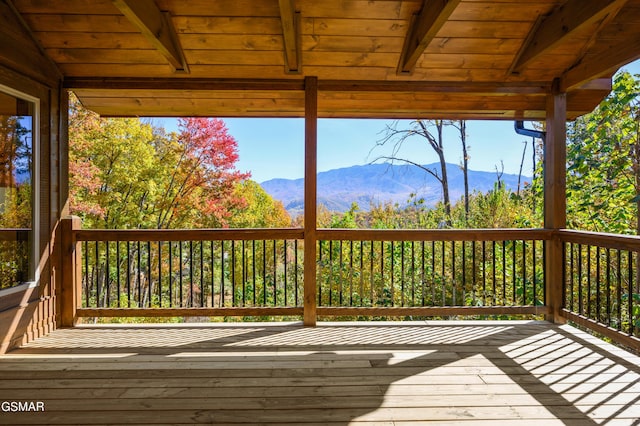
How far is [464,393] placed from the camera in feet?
7.42

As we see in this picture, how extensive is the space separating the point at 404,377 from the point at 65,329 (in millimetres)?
3065

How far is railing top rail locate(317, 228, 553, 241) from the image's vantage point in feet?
12.0

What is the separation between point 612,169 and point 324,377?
5.70m

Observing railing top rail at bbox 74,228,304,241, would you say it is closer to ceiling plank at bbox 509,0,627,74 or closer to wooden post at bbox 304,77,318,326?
wooden post at bbox 304,77,318,326

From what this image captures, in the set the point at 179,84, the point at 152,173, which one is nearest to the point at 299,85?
the point at 179,84

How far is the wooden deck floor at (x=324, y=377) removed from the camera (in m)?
2.03

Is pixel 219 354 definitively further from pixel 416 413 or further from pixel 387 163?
pixel 387 163

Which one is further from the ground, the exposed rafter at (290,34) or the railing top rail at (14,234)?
the exposed rafter at (290,34)

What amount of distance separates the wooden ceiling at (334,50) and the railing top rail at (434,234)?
1335mm

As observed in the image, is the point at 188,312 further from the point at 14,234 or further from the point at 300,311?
the point at 14,234

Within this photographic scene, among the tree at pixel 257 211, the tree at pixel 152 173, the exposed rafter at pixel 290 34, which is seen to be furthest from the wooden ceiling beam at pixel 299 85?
the tree at pixel 257 211

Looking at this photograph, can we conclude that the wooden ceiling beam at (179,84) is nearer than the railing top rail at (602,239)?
No

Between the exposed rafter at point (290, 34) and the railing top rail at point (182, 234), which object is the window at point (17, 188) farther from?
the exposed rafter at point (290, 34)

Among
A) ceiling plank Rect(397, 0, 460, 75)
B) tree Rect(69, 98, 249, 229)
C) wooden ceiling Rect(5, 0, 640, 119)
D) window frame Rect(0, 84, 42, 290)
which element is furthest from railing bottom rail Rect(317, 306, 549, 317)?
tree Rect(69, 98, 249, 229)
